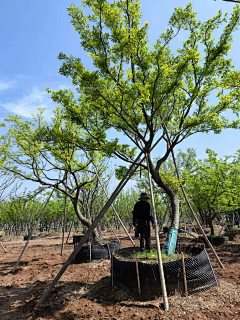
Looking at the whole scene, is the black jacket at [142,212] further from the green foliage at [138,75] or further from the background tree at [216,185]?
the background tree at [216,185]

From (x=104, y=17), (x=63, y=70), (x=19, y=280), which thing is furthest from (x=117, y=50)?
(x=19, y=280)

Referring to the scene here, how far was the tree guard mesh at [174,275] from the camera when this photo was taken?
3.77 meters

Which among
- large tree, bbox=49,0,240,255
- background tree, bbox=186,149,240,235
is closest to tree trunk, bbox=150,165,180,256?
large tree, bbox=49,0,240,255

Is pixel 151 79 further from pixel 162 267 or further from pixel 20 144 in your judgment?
pixel 20 144

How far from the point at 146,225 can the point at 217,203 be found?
651 cm

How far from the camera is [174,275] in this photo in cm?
378

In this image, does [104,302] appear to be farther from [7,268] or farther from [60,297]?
[7,268]

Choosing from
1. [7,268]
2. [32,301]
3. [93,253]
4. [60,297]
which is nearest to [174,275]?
[60,297]

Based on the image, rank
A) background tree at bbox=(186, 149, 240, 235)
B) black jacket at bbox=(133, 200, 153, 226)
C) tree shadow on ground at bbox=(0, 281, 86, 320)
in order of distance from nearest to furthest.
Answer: tree shadow on ground at bbox=(0, 281, 86, 320)
black jacket at bbox=(133, 200, 153, 226)
background tree at bbox=(186, 149, 240, 235)

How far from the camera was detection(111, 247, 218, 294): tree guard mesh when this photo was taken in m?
3.77

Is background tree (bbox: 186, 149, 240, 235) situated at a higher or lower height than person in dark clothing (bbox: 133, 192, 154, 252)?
higher

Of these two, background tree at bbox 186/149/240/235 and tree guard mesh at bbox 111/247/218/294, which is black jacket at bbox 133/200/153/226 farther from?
background tree at bbox 186/149/240/235

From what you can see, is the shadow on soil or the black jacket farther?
the black jacket

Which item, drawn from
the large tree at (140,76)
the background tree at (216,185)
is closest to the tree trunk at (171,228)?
the large tree at (140,76)
